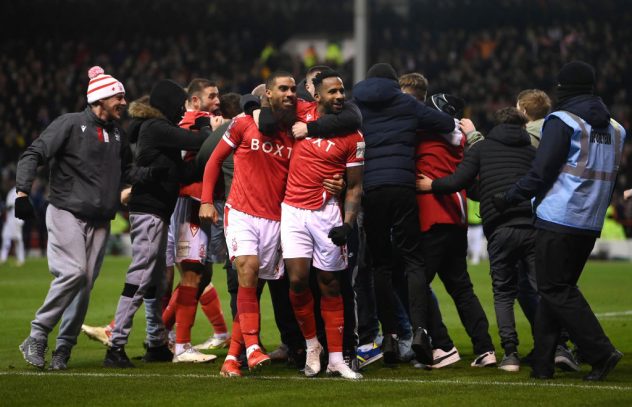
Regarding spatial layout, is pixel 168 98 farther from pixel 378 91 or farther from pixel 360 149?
pixel 360 149

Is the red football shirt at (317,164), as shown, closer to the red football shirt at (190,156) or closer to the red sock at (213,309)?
the red football shirt at (190,156)

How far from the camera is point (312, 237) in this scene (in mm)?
9375

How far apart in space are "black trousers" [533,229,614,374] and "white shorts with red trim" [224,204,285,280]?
6.54 ft

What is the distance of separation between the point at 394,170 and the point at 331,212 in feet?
2.81

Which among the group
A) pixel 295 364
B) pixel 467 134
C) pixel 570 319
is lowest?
pixel 295 364

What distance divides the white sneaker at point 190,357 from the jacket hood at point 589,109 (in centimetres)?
366

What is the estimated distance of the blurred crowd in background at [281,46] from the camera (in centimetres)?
3906

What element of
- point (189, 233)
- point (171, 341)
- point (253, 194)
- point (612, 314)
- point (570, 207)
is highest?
point (253, 194)

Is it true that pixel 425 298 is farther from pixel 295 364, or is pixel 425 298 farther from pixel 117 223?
pixel 117 223

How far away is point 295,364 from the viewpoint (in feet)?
34.1

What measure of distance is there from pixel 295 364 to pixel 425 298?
124 centimetres

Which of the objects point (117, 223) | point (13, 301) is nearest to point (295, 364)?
point (13, 301)

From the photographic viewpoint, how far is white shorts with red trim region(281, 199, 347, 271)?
30.6 ft

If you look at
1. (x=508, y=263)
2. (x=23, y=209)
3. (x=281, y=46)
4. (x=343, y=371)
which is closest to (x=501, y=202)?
(x=508, y=263)
